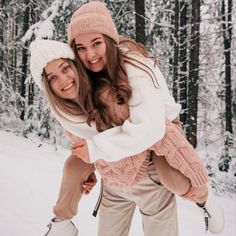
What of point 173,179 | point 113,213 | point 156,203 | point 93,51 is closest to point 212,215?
point 156,203

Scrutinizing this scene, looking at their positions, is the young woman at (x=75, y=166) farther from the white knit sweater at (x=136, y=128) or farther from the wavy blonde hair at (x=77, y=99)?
the white knit sweater at (x=136, y=128)

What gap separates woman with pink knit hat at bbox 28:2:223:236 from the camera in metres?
1.92

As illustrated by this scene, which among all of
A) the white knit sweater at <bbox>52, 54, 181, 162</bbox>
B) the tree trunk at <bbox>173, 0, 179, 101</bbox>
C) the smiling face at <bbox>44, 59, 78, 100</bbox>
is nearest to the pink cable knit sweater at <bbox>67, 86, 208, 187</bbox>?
the white knit sweater at <bbox>52, 54, 181, 162</bbox>

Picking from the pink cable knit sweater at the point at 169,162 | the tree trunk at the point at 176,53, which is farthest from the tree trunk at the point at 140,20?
the pink cable knit sweater at the point at 169,162

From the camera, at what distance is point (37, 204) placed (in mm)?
3857

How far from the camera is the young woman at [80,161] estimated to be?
6.79 ft

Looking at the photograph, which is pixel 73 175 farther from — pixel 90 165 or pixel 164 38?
pixel 164 38

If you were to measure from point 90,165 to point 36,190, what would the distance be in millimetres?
2169

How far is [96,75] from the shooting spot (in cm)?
220

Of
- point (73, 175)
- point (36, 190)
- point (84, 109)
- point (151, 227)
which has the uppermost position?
point (84, 109)

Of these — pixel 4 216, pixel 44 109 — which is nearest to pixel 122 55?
pixel 4 216

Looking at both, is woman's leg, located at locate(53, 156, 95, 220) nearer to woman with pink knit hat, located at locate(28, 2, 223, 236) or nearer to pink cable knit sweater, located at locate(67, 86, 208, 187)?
woman with pink knit hat, located at locate(28, 2, 223, 236)

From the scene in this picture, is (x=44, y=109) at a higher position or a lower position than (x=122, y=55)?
lower

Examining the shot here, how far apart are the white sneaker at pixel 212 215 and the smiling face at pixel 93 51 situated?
120 centimetres
